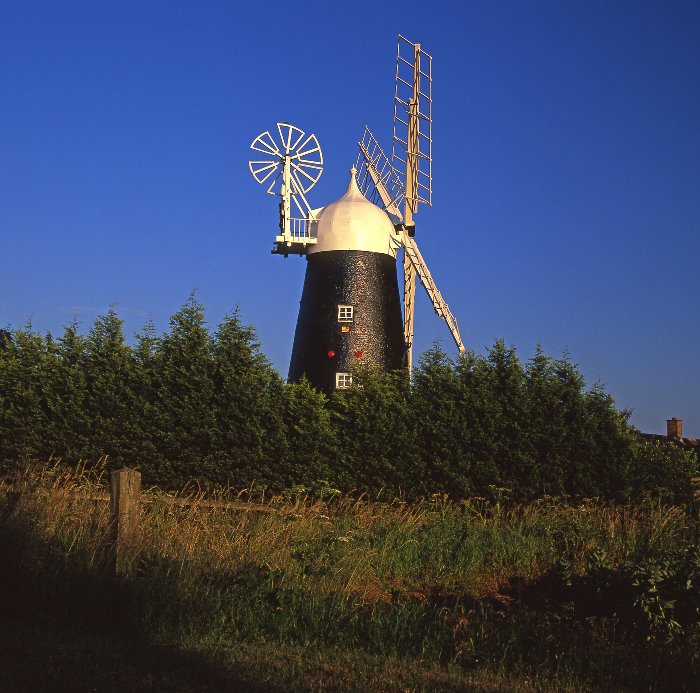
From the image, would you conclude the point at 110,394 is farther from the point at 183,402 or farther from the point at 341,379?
the point at 341,379

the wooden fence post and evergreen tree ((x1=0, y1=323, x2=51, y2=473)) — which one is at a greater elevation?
evergreen tree ((x1=0, y1=323, x2=51, y2=473))

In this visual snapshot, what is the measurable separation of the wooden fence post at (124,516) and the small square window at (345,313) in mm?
15426

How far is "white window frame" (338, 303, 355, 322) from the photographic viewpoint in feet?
75.2

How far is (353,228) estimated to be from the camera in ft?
78.2

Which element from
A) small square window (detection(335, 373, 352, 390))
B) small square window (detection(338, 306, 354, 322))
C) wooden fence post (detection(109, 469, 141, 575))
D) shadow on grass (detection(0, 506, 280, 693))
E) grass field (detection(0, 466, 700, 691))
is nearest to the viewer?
shadow on grass (detection(0, 506, 280, 693))

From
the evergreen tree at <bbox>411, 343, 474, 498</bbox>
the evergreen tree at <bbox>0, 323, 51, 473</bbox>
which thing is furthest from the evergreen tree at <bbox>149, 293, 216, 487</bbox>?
the evergreen tree at <bbox>411, 343, 474, 498</bbox>

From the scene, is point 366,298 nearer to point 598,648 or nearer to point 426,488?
point 426,488

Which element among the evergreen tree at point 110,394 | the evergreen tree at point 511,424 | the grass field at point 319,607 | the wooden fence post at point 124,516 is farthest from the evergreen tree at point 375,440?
the wooden fence post at point 124,516

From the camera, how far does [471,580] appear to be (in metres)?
9.15

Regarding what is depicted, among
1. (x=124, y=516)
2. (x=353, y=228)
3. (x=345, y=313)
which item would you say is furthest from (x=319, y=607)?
(x=353, y=228)

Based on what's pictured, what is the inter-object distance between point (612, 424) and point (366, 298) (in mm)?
8855

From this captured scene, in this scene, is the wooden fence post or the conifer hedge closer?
the wooden fence post

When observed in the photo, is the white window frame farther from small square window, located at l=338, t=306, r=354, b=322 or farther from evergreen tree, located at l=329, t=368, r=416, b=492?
evergreen tree, located at l=329, t=368, r=416, b=492

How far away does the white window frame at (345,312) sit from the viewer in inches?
902
